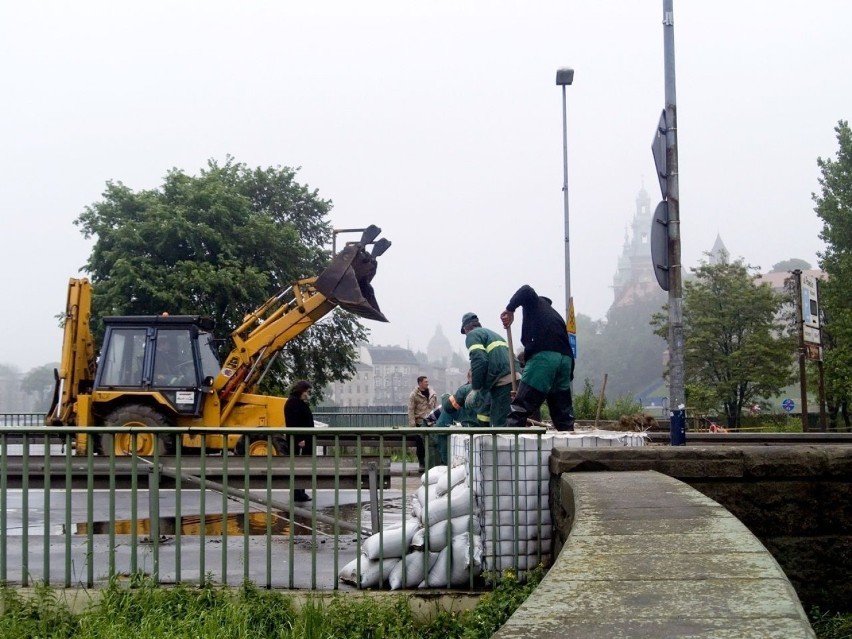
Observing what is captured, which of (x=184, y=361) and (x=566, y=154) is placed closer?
(x=184, y=361)

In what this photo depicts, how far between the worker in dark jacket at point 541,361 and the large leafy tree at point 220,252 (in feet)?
85.2

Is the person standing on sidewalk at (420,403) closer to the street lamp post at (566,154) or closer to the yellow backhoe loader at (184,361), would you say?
the yellow backhoe loader at (184,361)

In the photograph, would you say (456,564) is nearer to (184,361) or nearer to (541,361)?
(541,361)

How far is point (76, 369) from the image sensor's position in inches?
744

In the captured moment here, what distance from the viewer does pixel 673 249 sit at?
10164 mm

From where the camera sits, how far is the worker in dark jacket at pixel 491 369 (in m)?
11.1

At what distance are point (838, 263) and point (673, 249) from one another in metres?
30.7

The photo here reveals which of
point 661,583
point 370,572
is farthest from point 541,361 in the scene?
point 661,583

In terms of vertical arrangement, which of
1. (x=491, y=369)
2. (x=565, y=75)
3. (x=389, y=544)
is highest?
(x=565, y=75)

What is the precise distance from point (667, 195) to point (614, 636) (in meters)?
8.22

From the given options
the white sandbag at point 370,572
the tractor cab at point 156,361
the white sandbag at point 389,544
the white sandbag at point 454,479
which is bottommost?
the white sandbag at point 370,572

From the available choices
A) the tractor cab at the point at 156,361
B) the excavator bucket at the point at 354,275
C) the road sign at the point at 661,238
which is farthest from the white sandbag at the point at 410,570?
the tractor cab at the point at 156,361

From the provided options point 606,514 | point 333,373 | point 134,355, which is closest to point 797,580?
point 606,514

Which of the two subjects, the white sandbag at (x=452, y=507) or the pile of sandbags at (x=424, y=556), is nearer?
the pile of sandbags at (x=424, y=556)
